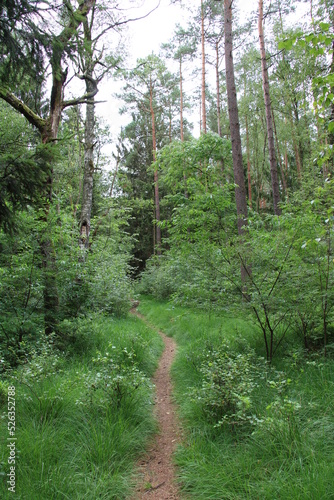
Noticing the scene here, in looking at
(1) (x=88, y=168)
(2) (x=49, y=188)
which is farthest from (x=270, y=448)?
(1) (x=88, y=168)

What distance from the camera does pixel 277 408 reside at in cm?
250

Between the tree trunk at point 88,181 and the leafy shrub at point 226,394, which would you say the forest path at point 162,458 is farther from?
the tree trunk at point 88,181

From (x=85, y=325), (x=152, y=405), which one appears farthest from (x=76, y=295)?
(x=152, y=405)

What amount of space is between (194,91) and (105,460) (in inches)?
781

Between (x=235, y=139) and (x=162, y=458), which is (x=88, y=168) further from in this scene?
(x=162, y=458)

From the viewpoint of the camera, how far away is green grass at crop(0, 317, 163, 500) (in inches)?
82.8

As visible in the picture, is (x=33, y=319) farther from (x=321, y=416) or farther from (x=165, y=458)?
(x=321, y=416)

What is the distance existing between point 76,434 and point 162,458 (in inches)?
35.6

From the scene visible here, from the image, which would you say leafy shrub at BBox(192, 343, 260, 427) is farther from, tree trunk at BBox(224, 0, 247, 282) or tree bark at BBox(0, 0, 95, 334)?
tree trunk at BBox(224, 0, 247, 282)

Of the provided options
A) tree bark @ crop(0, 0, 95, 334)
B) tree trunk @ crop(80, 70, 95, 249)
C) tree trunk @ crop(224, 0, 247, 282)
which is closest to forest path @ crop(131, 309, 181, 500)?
tree bark @ crop(0, 0, 95, 334)

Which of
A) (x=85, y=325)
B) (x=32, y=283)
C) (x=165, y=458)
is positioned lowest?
(x=165, y=458)

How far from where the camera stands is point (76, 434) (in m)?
2.65

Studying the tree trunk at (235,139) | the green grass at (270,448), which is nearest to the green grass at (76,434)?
the green grass at (270,448)

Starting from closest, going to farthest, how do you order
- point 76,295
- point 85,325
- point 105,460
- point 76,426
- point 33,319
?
point 105,460
point 76,426
point 33,319
point 85,325
point 76,295
